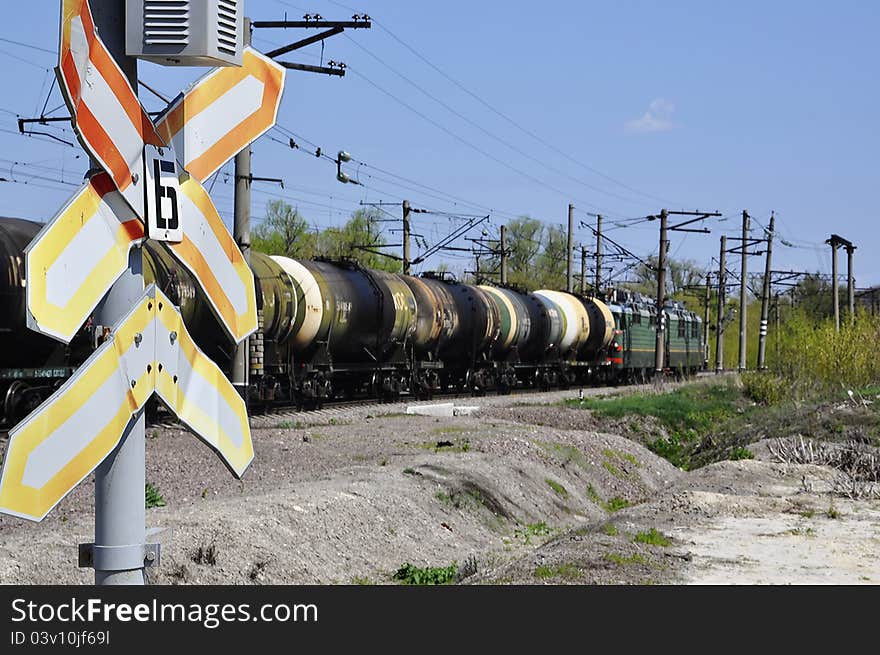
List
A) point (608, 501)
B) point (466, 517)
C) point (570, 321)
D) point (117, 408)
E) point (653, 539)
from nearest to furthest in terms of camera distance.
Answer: point (117, 408)
point (653, 539)
point (466, 517)
point (608, 501)
point (570, 321)

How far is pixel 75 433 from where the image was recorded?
10.6ft

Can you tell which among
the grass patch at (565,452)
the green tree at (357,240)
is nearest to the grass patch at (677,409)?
the grass patch at (565,452)

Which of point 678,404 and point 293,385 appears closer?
point 293,385

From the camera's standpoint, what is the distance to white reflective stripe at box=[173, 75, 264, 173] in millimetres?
3607

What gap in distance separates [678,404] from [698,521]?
1926 cm

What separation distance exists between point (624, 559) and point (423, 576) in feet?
6.80

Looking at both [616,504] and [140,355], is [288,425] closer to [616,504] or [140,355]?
[616,504]

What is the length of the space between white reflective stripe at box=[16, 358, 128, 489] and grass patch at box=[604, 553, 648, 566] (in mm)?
6111

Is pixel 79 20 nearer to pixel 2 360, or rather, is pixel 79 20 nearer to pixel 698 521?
pixel 698 521

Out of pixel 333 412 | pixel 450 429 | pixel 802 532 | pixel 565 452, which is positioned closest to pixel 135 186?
pixel 802 532

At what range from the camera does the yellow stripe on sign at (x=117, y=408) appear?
3135mm
